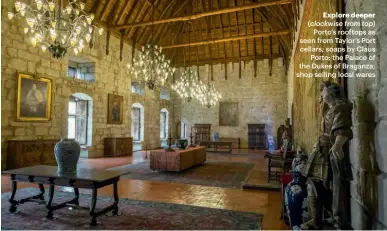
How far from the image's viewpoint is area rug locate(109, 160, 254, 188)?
5.27 metres

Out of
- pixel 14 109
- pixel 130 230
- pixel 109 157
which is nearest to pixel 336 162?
pixel 130 230

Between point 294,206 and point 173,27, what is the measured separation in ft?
39.6

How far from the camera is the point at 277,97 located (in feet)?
43.7

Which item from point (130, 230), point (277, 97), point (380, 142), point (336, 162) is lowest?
point (130, 230)

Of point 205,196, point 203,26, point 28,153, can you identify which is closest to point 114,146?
point 28,153

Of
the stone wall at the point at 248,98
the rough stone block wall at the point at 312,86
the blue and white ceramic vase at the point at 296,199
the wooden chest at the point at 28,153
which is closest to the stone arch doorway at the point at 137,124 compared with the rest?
the stone wall at the point at 248,98

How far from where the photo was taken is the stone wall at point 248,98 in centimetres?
1330

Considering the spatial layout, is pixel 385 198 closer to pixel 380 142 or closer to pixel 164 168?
pixel 380 142

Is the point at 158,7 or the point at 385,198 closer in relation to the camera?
the point at 385,198

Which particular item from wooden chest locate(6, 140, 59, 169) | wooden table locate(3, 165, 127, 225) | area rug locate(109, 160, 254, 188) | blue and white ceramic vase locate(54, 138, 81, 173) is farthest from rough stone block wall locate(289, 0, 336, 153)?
wooden chest locate(6, 140, 59, 169)

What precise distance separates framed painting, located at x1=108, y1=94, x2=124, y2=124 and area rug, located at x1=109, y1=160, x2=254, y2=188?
3371 millimetres

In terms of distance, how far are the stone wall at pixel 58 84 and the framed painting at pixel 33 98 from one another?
5.0 inches

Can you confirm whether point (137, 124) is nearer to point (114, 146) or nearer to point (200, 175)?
point (114, 146)

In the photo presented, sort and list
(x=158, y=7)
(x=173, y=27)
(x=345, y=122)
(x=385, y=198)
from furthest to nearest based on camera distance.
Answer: (x=173, y=27), (x=158, y=7), (x=345, y=122), (x=385, y=198)
